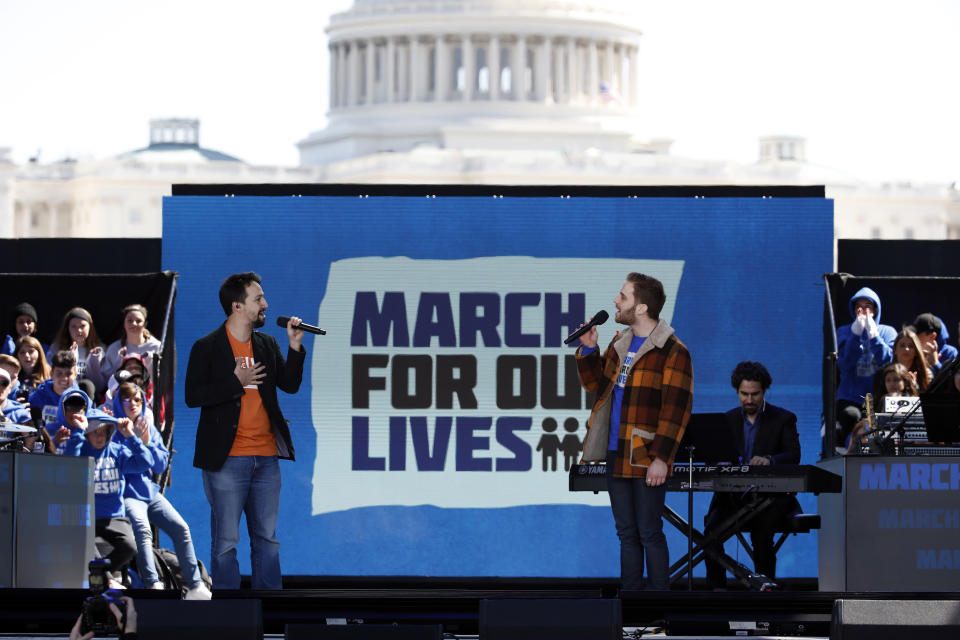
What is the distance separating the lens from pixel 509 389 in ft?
44.0

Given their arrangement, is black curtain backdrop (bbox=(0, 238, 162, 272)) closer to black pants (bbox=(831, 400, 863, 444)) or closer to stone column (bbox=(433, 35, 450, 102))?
black pants (bbox=(831, 400, 863, 444))

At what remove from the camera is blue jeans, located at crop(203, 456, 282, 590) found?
10.5m

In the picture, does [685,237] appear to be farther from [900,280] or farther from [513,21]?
[513,21]

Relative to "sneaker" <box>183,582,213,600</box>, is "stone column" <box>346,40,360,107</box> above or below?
above

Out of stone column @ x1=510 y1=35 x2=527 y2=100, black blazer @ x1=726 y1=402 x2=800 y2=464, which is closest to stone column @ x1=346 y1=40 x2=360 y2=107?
stone column @ x1=510 y1=35 x2=527 y2=100

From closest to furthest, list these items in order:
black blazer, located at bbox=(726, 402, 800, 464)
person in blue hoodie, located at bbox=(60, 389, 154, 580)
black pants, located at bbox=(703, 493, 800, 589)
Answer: black pants, located at bbox=(703, 493, 800, 589)
black blazer, located at bbox=(726, 402, 800, 464)
person in blue hoodie, located at bbox=(60, 389, 154, 580)

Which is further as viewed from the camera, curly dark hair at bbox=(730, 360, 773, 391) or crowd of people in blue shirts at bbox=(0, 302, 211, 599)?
crowd of people in blue shirts at bbox=(0, 302, 211, 599)

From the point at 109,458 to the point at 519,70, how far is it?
298 ft

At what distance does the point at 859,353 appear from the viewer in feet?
45.6

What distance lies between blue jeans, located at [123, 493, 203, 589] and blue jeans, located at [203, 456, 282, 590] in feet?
5.42

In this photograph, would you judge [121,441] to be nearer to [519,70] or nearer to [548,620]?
[548,620]

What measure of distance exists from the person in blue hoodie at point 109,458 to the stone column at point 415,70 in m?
89.9

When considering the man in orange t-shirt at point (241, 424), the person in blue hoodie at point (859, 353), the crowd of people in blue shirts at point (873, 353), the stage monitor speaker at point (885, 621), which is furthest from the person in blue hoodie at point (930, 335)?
the man in orange t-shirt at point (241, 424)

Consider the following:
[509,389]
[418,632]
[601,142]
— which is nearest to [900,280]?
[509,389]
